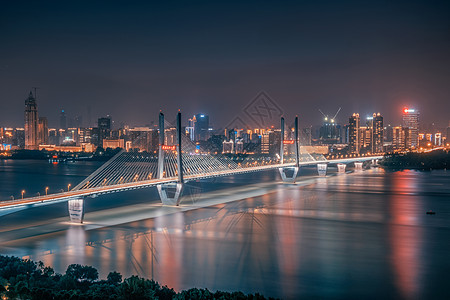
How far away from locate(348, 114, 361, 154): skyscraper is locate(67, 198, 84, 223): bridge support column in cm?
6941

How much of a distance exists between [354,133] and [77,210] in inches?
2868

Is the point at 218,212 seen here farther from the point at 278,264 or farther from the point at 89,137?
the point at 89,137

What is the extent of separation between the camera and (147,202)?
2095 cm

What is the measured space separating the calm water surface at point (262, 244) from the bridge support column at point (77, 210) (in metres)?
0.33

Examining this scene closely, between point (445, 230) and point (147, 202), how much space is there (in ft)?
38.6

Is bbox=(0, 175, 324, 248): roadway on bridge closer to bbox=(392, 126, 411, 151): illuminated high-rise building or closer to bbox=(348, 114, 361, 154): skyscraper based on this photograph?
bbox=(348, 114, 361, 154): skyscraper

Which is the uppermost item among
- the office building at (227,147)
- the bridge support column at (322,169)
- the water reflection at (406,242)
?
the office building at (227,147)

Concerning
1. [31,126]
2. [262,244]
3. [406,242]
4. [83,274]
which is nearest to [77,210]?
[262,244]

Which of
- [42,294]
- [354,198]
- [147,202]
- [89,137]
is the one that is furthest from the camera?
[89,137]

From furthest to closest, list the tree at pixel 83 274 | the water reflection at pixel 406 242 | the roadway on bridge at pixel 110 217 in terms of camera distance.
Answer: the roadway on bridge at pixel 110 217 → the water reflection at pixel 406 242 → the tree at pixel 83 274

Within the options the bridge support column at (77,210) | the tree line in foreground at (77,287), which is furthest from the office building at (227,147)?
the tree line in foreground at (77,287)

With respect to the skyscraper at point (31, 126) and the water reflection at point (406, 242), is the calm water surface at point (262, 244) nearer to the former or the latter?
the water reflection at point (406, 242)

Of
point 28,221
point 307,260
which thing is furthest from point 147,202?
point 307,260

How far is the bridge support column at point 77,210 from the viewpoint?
577 inches
